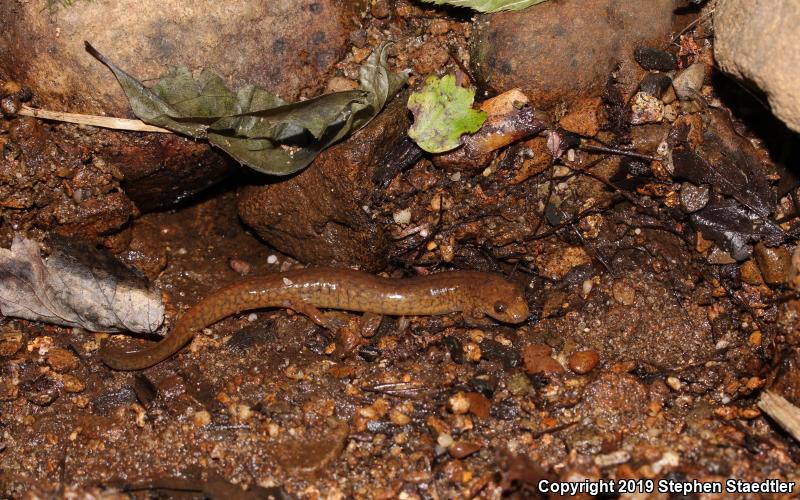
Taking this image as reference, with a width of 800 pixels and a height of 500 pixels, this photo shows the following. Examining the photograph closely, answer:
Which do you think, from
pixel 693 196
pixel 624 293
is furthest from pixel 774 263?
pixel 624 293

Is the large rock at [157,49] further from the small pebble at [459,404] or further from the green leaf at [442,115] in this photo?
the small pebble at [459,404]

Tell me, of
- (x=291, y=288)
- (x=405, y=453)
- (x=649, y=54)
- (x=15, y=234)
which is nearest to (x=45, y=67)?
(x=15, y=234)

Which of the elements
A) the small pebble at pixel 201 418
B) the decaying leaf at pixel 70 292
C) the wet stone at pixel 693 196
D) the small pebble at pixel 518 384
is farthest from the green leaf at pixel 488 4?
the small pebble at pixel 201 418

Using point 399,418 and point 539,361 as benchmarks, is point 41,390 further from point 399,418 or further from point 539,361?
point 539,361

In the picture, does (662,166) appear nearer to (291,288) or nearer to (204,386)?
(291,288)

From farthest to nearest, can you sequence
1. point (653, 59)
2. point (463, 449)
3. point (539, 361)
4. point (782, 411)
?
point (653, 59)
point (539, 361)
point (463, 449)
point (782, 411)

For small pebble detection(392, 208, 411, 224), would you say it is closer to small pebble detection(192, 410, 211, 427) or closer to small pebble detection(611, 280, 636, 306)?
small pebble detection(611, 280, 636, 306)

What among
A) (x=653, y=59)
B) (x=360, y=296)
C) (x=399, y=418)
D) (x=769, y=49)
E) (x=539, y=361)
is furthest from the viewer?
(x=360, y=296)
